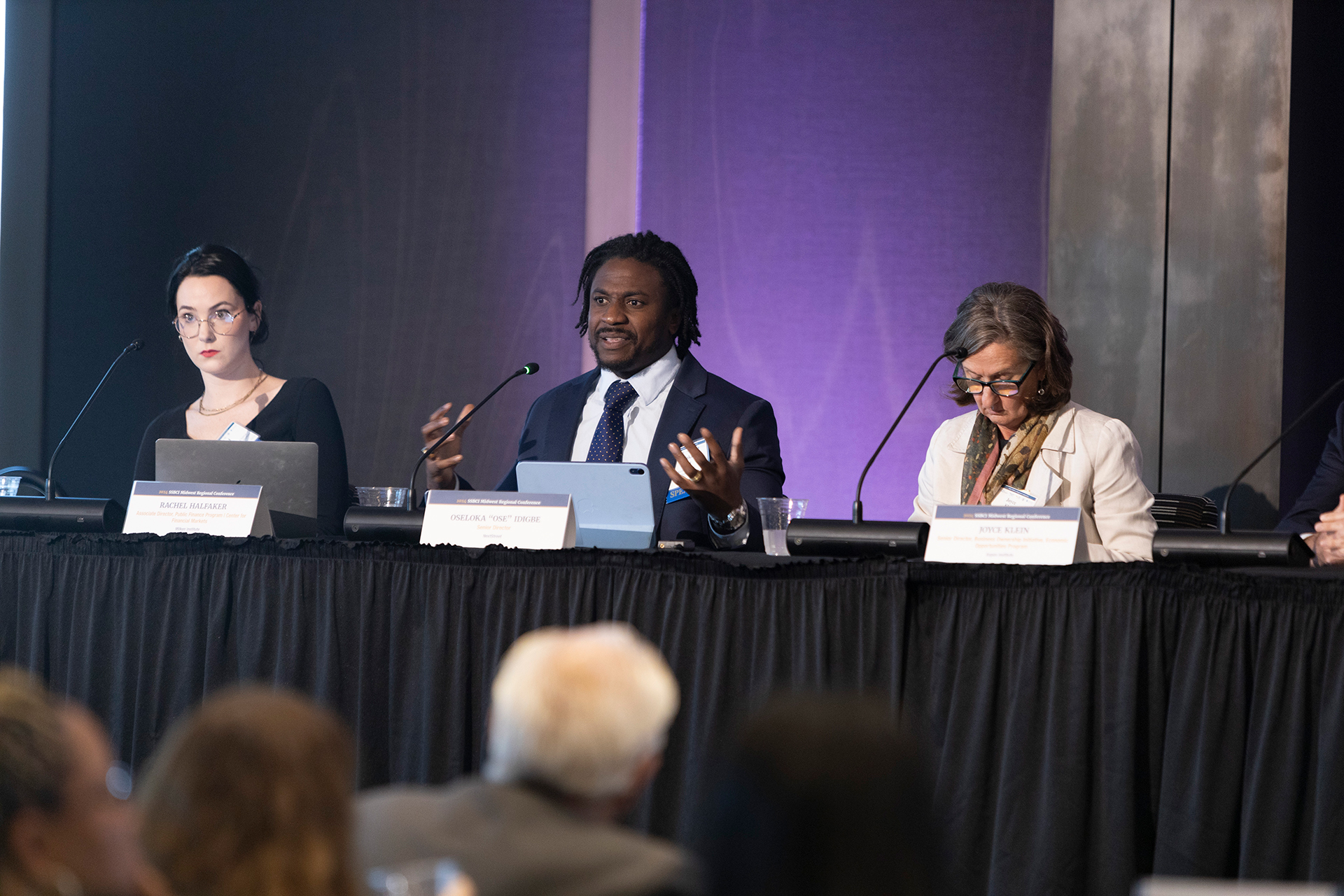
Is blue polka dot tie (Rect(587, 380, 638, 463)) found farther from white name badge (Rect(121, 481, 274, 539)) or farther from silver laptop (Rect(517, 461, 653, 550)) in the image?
white name badge (Rect(121, 481, 274, 539))

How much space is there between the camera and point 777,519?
7.61 feet

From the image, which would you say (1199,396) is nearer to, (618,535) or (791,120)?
(791,120)

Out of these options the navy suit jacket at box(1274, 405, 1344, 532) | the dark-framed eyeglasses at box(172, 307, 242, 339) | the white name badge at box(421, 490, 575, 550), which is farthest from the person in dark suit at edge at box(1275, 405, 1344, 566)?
the dark-framed eyeglasses at box(172, 307, 242, 339)

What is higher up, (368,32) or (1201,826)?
(368,32)

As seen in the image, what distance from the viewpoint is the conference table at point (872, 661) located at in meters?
1.89

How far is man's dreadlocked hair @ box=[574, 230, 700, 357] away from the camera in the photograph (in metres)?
3.40

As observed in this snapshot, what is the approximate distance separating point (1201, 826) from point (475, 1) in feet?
12.7

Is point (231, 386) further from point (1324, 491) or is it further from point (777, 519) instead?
point (1324, 491)

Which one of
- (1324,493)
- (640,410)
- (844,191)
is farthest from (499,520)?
(844,191)

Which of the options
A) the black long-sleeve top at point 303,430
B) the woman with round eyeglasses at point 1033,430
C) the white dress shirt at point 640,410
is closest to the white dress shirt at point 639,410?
the white dress shirt at point 640,410

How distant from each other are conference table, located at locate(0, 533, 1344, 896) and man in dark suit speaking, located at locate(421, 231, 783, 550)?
2.80ft

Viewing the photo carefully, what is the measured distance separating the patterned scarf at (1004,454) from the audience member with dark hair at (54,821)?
2174 mm

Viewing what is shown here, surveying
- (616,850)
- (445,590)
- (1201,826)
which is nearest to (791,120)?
(445,590)

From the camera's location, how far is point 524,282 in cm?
467
